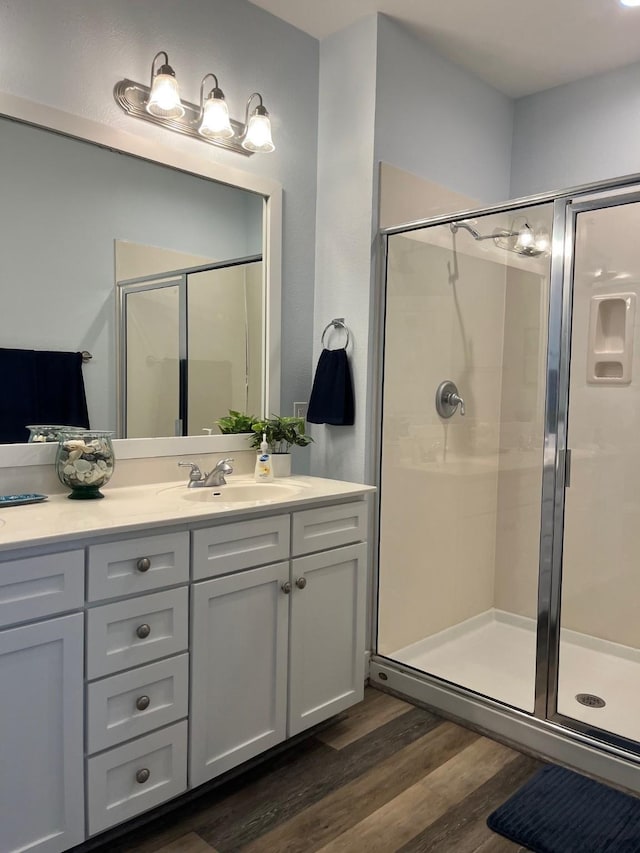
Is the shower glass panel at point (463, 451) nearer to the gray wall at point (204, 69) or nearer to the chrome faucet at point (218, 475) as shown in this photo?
the gray wall at point (204, 69)

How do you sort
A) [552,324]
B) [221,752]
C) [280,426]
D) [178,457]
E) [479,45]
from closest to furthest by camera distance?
[221,752] → [552,324] → [178,457] → [280,426] → [479,45]

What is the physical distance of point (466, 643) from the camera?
3.10 m

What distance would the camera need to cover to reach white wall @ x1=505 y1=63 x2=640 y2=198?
10.2 feet

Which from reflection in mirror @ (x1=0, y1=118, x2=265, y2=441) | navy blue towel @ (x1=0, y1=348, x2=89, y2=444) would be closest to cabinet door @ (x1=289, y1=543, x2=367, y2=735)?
reflection in mirror @ (x1=0, y1=118, x2=265, y2=441)

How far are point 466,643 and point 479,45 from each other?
8.81 feet

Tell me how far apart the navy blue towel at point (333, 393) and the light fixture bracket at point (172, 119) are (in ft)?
2.92

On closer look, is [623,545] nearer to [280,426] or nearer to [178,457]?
[280,426]

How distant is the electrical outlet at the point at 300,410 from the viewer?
9.59 ft

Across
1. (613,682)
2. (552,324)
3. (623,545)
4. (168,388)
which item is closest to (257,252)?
(168,388)

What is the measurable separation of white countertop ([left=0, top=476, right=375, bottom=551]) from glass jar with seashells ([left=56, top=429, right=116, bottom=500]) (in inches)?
1.9

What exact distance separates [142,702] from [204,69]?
2.19m

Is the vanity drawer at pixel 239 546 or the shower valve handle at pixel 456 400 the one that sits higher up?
the shower valve handle at pixel 456 400

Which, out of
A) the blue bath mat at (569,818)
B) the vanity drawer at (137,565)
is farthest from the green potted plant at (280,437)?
the blue bath mat at (569,818)

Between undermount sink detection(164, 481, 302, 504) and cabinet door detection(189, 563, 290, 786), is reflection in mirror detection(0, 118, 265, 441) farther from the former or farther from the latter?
cabinet door detection(189, 563, 290, 786)
